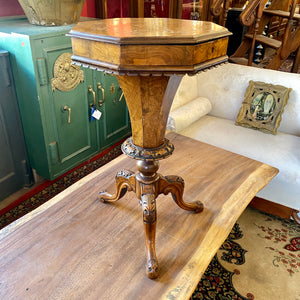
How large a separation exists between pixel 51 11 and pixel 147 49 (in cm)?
143

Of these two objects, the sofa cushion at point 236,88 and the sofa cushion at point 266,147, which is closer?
the sofa cushion at point 266,147

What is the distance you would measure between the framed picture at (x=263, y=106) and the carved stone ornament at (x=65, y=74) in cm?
125

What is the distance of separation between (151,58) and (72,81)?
144cm

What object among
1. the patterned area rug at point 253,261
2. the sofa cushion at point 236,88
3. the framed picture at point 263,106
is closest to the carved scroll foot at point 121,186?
the patterned area rug at point 253,261

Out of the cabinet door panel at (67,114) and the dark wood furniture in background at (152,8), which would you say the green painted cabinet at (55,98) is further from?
the dark wood furniture in background at (152,8)

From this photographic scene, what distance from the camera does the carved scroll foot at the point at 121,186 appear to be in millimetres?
1227

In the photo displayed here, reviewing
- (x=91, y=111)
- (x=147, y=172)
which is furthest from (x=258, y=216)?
(x=91, y=111)

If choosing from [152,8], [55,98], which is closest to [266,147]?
[55,98]

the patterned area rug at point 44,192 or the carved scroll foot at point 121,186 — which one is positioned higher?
the carved scroll foot at point 121,186

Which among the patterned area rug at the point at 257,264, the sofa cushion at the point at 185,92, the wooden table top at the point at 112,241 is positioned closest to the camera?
the wooden table top at the point at 112,241

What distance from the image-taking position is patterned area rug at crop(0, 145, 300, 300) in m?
1.51

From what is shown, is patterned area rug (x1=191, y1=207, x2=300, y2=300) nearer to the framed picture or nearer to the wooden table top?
the wooden table top

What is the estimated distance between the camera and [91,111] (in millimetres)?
2320

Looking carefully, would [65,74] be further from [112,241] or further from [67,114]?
[112,241]
